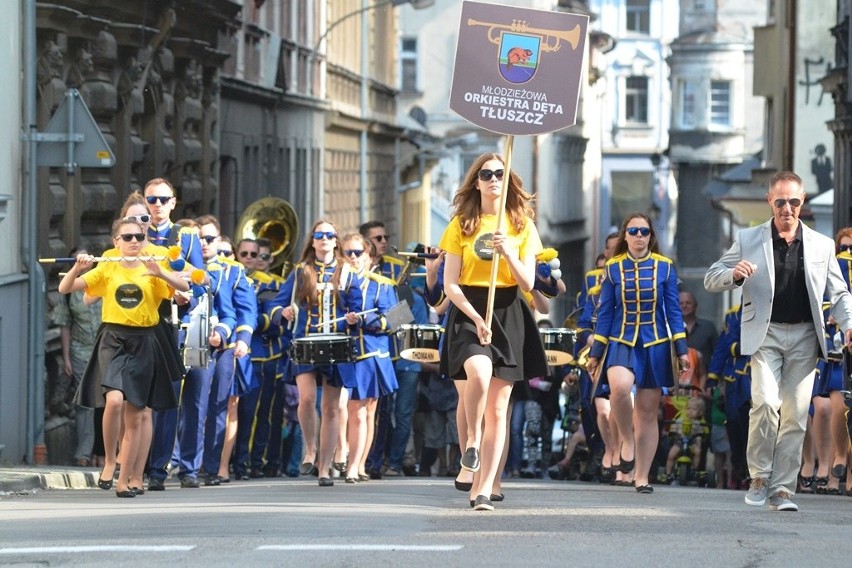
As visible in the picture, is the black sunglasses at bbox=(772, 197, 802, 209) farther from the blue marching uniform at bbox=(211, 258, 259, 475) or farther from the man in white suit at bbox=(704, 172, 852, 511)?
the blue marching uniform at bbox=(211, 258, 259, 475)

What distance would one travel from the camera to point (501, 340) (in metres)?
12.9

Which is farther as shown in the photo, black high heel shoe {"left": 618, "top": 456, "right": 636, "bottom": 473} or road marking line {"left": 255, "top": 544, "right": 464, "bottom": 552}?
black high heel shoe {"left": 618, "top": 456, "right": 636, "bottom": 473}

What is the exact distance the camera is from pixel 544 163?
7200 cm

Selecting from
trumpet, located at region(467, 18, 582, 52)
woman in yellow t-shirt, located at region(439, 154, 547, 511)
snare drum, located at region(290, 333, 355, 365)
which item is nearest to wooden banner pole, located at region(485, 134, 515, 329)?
woman in yellow t-shirt, located at region(439, 154, 547, 511)

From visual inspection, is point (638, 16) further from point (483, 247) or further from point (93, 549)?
point (93, 549)

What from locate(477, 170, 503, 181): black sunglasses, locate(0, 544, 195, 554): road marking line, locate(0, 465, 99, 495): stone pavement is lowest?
locate(0, 465, 99, 495): stone pavement

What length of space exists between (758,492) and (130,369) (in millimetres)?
4117

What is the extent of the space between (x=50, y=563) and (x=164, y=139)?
15.7m

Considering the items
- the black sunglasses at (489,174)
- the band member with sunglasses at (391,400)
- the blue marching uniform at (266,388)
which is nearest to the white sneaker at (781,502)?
the black sunglasses at (489,174)

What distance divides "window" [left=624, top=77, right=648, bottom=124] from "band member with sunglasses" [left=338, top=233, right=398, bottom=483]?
74.0m

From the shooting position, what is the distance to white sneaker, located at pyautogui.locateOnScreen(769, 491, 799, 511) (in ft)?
43.4

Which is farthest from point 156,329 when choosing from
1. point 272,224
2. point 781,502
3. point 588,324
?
point 272,224

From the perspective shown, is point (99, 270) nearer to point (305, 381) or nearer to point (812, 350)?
point (305, 381)

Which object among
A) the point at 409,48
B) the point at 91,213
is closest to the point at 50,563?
the point at 91,213
